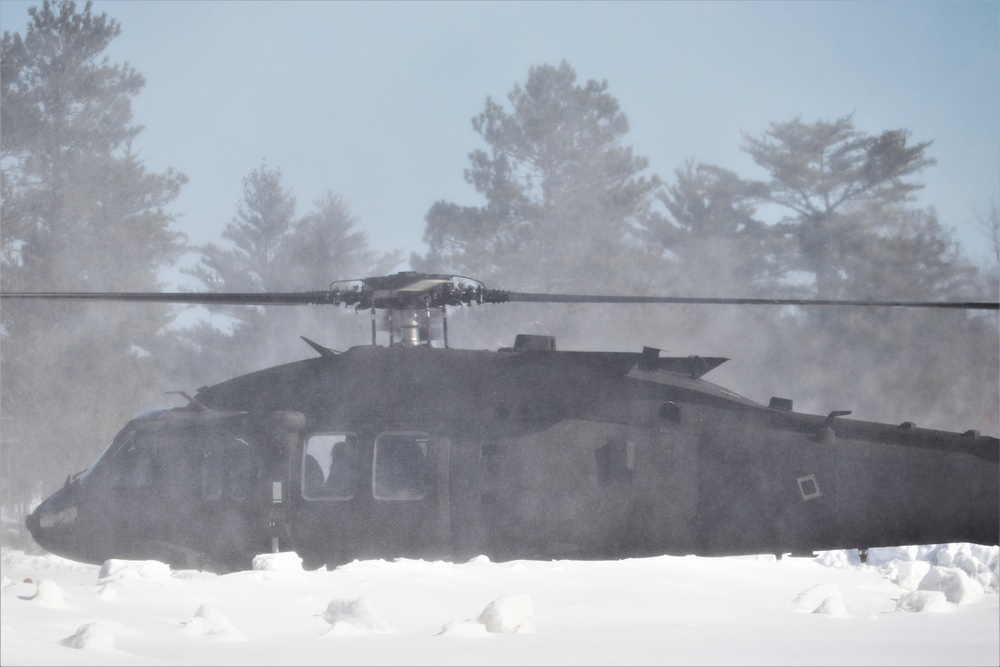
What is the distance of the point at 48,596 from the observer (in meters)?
3.64

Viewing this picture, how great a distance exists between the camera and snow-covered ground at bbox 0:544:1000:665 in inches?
130

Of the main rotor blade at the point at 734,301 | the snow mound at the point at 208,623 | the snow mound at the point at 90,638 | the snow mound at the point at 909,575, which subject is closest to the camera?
the snow mound at the point at 90,638

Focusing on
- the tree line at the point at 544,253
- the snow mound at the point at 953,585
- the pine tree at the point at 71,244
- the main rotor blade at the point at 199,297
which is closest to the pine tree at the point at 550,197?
the tree line at the point at 544,253

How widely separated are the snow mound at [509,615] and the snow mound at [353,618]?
0.40 metres

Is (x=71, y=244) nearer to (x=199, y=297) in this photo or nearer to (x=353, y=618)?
(x=199, y=297)

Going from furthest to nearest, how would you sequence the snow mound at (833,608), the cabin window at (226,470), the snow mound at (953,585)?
1. the cabin window at (226,470)
2. the snow mound at (953,585)
3. the snow mound at (833,608)

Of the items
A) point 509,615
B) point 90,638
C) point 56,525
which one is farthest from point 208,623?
point 56,525

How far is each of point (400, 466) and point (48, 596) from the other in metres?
2.40

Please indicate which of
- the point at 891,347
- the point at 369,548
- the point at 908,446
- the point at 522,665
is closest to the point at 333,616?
the point at 522,665

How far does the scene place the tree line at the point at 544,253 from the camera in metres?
13.7

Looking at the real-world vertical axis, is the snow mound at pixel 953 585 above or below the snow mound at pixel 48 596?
below

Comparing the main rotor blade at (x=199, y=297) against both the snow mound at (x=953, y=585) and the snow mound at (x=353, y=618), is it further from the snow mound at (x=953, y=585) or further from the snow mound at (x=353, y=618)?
the snow mound at (x=953, y=585)

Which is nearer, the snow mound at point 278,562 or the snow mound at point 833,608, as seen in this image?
the snow mound at point 833,608

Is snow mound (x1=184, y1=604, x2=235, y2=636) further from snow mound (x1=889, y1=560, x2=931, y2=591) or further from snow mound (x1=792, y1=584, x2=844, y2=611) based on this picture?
snow mound (x1=889, y1=560, x2=931, y2=591)
